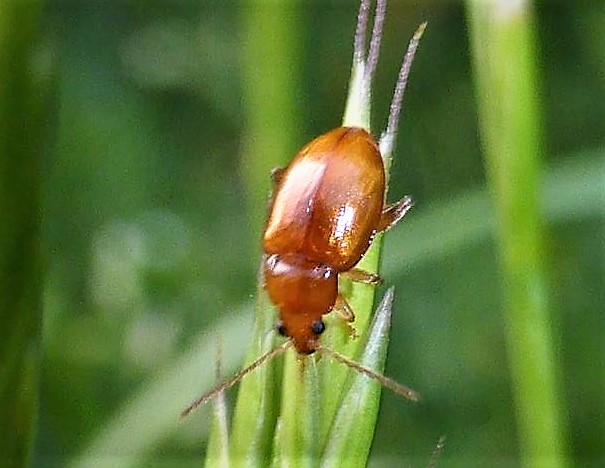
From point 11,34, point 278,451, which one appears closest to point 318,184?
point 278,451

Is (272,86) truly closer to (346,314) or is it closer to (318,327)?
(318,327)

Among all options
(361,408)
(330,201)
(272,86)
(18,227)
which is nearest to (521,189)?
(361,408)

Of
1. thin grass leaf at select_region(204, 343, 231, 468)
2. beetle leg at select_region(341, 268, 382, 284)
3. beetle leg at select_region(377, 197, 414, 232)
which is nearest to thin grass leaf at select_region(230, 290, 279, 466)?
thin grass leaf at select_region(204, 343, 231, 468)

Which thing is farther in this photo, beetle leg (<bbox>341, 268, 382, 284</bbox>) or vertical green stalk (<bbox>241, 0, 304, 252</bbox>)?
vertical green stalk (<bbox>241, 0, 304, 252</bbox>)

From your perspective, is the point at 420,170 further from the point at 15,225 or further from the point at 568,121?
the point at 15,225

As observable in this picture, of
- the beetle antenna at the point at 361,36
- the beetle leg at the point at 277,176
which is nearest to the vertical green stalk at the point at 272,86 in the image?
the beetle leg at the point at 277,176

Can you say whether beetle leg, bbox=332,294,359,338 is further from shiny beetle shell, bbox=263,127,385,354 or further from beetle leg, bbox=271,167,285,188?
beetle leg, bbox=271,167,285,188
